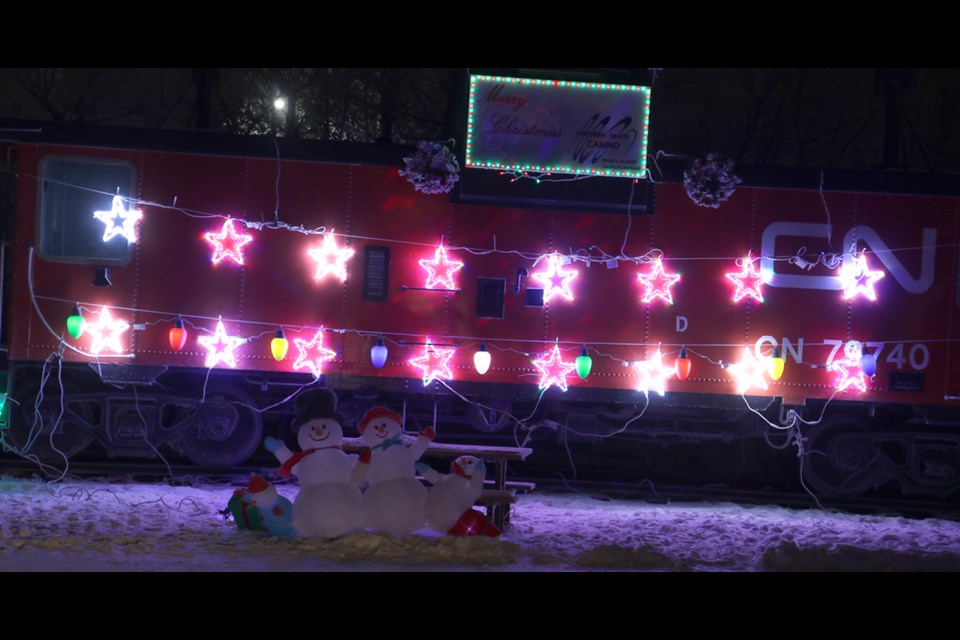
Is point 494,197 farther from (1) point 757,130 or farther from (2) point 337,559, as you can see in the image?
(1) point 757,130

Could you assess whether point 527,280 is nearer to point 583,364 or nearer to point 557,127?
point 583,364

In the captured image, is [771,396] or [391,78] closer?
[771,396]

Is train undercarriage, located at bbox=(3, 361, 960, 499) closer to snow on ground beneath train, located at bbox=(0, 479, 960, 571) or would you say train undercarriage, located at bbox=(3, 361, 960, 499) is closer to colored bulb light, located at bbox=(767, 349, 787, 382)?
colored bulb light, located at bbox=(767, 349, 787, 382)

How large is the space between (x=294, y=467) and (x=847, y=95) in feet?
45.7

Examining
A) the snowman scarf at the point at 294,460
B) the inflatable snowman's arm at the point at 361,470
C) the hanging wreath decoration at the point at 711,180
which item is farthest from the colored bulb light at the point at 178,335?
the hanging wreath decoration at the point at 711,180

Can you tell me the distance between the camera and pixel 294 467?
700 centimetres

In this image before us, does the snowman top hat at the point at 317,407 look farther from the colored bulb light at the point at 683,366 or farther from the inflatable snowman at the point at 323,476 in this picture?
the colored bulb light at the point at 683,366

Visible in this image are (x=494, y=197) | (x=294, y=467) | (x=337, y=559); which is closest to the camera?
(x=337, y=559)

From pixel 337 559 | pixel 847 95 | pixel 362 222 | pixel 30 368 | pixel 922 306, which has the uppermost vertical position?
pixel 847 95

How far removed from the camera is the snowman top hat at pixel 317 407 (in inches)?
282

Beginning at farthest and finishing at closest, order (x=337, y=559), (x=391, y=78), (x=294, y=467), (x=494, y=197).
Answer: (x=391, y=78) → (x=494, y=197) → (x=294, y=467) → (x=337, y=559)

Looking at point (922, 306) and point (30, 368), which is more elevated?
point (922, 306)

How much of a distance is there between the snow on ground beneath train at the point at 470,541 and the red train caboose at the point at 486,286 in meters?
1.21

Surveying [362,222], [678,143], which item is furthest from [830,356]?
[678,143]
